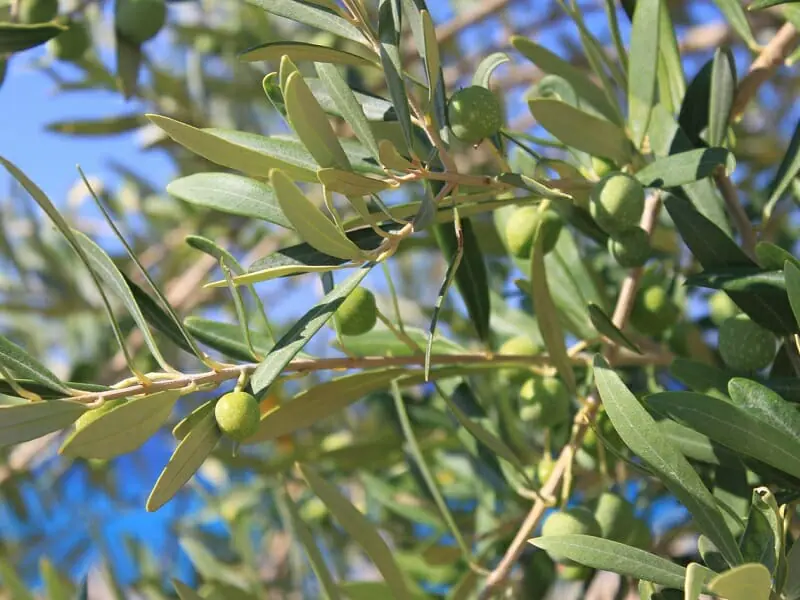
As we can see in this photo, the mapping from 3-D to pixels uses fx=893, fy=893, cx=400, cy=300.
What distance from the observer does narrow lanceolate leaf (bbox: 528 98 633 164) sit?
0.69m

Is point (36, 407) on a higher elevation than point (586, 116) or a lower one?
lower

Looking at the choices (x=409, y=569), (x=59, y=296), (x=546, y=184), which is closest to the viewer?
(x=546, y=184)

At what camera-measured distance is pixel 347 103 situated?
60 cm

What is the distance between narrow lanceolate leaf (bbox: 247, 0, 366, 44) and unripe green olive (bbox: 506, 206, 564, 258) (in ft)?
0.83

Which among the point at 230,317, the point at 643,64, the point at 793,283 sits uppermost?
the point at 643,64

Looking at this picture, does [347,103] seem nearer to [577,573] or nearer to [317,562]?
[317,562]

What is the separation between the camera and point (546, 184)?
2.23 ft

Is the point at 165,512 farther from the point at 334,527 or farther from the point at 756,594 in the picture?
the point at 756,594

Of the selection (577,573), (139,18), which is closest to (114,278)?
(139,18)

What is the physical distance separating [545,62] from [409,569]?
27.7 inches

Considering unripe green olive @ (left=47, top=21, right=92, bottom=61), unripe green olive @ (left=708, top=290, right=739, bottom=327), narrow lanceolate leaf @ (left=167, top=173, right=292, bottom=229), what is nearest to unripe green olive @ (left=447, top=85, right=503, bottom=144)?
narrow lanceolate leaf @ (left=167, top=173, right=292, bottom=229)

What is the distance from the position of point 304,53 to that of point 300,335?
211mm

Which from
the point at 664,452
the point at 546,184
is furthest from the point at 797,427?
the point at 546,184

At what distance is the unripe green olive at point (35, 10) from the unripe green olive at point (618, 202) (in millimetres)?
644
